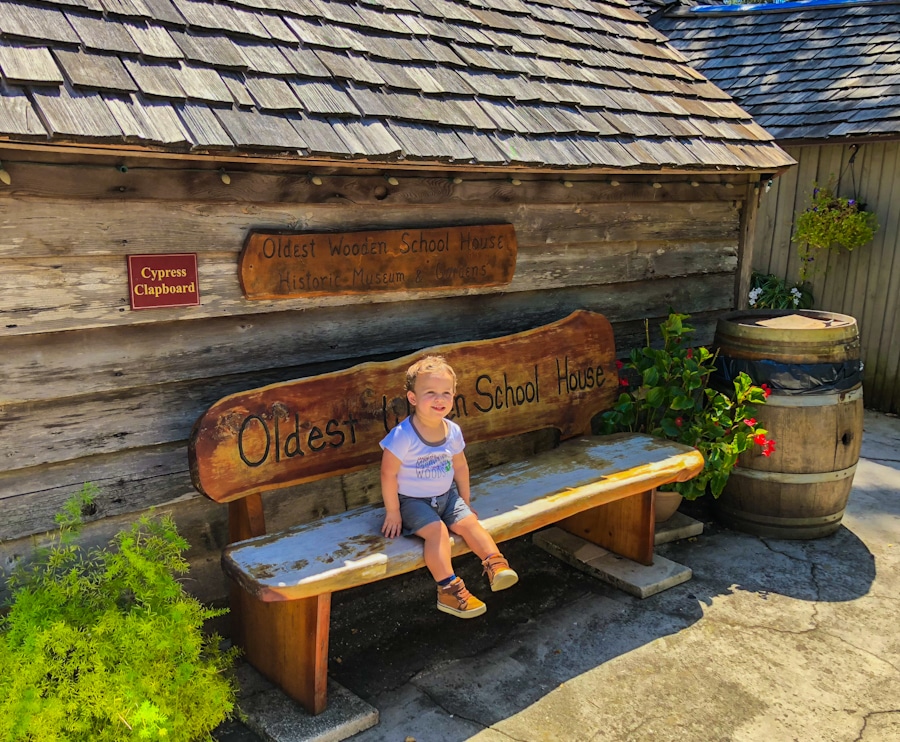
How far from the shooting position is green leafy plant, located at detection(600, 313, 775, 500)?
4.22m

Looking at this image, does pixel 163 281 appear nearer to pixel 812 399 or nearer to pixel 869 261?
pixel 812 399

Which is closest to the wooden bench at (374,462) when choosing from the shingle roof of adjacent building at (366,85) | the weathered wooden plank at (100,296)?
the weathered wooden plank at (100,296)

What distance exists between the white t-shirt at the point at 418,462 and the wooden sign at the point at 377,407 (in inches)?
13.4

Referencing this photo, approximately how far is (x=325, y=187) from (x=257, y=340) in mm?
701

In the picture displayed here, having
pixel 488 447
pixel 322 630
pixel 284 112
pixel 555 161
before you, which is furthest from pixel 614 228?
pixel 322 630

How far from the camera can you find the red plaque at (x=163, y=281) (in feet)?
9.51

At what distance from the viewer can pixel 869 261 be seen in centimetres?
765

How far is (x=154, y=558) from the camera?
2842 millimetres

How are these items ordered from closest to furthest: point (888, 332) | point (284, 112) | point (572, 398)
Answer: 1. point (284, 112)
2. point (572, 398)
3. point (888, 332)

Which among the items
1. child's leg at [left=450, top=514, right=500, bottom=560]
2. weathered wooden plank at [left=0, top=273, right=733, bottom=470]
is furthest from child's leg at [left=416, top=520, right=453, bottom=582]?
weathered wooden plank at [left=0, top=273, right=733, bottom=470]

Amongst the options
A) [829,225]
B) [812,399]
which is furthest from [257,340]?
[829,225]

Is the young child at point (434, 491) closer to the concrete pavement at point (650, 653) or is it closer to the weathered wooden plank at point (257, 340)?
the concrete pavement at point (650, 653)

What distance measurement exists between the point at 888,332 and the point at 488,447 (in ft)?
16.5

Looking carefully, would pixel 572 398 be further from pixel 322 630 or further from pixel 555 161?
pixel 322 630
